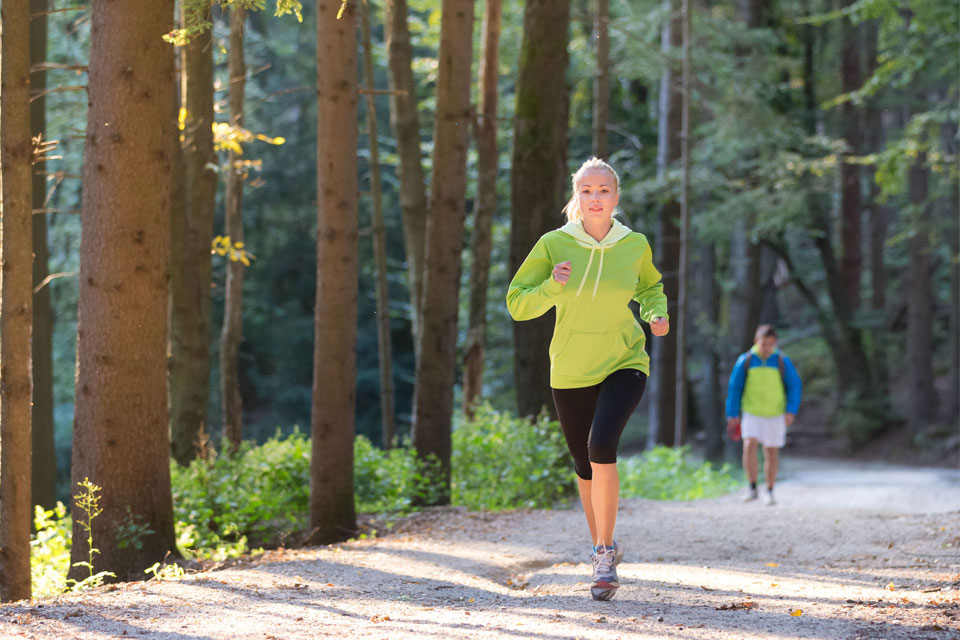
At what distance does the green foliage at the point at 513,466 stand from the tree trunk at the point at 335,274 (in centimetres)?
246

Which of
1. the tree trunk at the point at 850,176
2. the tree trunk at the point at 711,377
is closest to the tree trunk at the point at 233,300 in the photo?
the tree trunk at the point at 711,377

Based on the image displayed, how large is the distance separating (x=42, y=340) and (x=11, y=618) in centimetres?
740

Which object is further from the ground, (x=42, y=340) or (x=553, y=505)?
(x=42, y=340)

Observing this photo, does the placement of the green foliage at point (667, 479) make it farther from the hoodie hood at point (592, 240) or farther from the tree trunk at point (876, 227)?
the tree trunk at point (876, 227)

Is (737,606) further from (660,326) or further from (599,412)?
(660,326)

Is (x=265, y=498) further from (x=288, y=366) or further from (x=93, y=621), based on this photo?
(x=288, y=366)

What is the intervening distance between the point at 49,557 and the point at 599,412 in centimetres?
587

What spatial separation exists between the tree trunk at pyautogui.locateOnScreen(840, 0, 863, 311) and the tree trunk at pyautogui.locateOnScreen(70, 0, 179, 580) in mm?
25123

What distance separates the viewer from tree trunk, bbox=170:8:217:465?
12141 mm

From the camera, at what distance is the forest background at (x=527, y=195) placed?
12.1m

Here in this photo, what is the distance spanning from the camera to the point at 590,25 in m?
24.7

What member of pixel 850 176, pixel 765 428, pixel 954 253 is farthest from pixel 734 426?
pixel 850 176

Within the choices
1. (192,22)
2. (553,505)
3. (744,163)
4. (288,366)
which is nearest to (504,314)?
(744,163)

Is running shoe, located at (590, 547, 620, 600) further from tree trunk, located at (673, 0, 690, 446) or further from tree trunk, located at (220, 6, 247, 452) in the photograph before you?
tree trunk, located at (673, 0, 690, 446)
